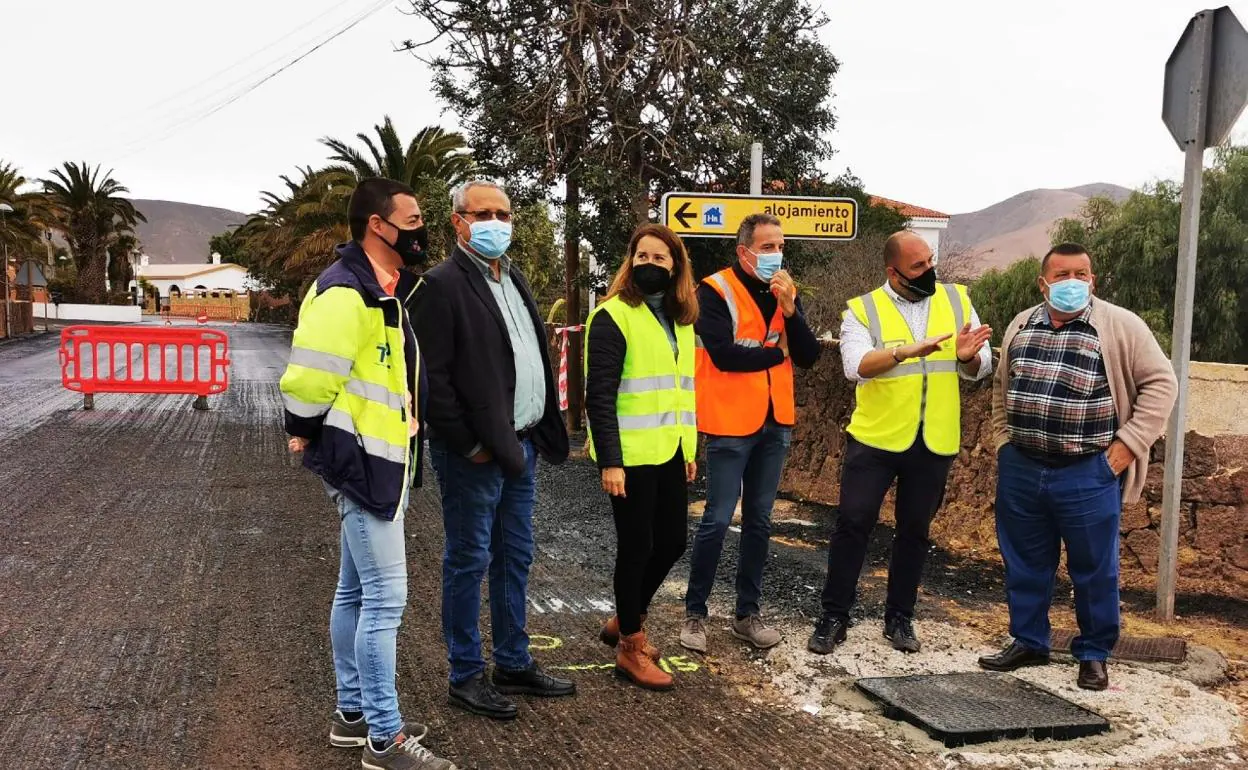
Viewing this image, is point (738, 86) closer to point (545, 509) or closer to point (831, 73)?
point (831, 73)

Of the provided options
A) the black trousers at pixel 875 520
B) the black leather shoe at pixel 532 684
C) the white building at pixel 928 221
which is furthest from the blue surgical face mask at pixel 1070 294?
the white building at pixel 928 221

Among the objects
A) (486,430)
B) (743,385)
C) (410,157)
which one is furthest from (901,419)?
(410,157)

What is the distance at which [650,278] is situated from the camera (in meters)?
4.22

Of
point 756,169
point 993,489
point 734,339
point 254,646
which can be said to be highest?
point 756,169

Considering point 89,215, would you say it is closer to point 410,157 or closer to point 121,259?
point 121,259

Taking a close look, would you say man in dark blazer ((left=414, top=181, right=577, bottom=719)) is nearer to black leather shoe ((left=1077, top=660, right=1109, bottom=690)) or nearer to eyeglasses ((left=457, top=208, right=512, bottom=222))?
eyeglasses ((left=457, top=208, right=512, bottom=222))

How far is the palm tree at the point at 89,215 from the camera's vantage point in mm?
51906

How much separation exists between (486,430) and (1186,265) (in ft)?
11.6

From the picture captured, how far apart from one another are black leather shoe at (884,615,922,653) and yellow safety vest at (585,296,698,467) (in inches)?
53.5

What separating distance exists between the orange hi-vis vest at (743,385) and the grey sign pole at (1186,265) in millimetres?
1964

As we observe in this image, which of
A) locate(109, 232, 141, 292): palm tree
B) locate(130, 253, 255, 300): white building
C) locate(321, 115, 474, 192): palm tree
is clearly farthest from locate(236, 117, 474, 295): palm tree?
locate(130, 253, 255, 300): white building

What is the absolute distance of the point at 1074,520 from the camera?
4273 mm

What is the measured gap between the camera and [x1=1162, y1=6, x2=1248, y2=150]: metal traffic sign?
4.85 m

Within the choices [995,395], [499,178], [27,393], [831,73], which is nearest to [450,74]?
[499,178]
